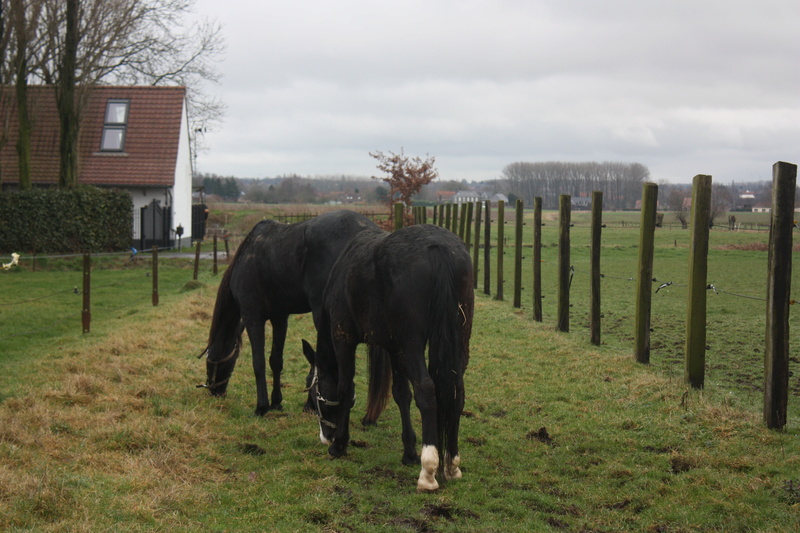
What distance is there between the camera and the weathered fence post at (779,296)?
5086mm

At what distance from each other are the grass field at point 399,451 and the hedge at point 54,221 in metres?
15.2

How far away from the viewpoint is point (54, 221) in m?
Result: 22.8

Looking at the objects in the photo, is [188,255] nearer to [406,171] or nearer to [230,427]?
[406,171]

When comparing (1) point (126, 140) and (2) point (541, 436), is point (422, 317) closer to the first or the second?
(2) point (541, 436)

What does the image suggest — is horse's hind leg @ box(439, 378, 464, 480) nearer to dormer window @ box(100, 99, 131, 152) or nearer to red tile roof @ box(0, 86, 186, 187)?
red tile roof @ box(0, 86, 186, 187)

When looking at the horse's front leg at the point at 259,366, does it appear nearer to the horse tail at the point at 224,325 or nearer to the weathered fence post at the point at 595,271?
the horse tail at the point at 224,325

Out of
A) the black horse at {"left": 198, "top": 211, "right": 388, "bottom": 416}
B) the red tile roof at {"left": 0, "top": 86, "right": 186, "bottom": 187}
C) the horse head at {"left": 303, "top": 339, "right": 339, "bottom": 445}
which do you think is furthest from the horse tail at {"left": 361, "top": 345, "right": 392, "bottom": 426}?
the red tile roof at {"left": 0, "top": 86, "right": 186, "bottom": 187}

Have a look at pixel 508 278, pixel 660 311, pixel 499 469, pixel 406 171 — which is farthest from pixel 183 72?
pixel 499 469

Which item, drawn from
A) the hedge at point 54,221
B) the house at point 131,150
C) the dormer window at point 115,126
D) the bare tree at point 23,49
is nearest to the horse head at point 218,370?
the hedge at point 54,221

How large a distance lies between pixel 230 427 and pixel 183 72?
30.9 meters

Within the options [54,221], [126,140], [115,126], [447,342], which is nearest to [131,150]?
[126,140]

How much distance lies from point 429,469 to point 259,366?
267 centimetres

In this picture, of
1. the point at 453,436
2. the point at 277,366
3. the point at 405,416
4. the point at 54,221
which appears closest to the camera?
the point at 453,436

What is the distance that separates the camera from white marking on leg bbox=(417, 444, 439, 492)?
420cm
